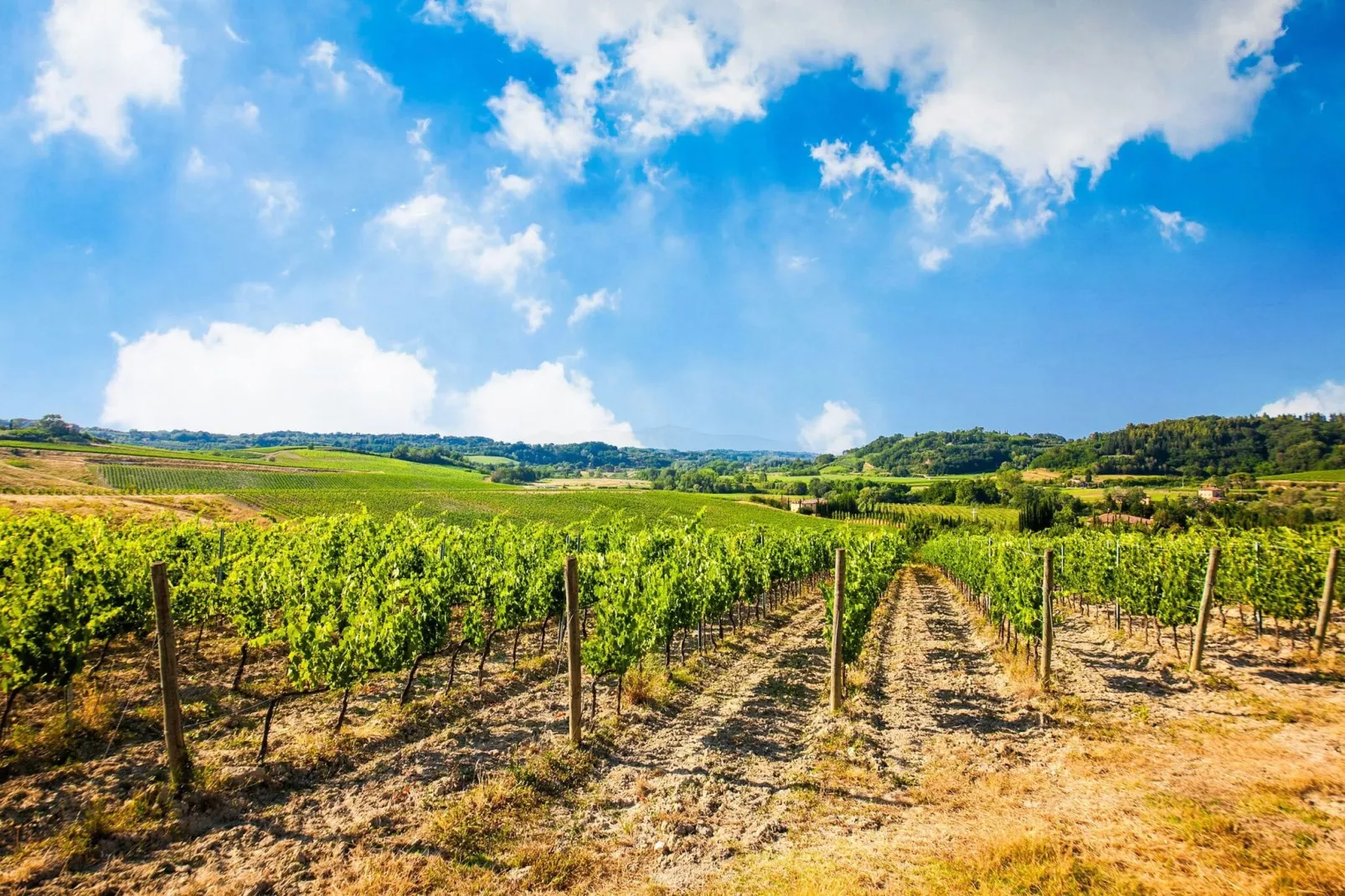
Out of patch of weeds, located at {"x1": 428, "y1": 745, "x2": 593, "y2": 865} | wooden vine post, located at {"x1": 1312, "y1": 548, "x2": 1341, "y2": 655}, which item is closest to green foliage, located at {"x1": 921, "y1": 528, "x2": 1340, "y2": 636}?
wooden vine post, located at {"x1": 1312, "y1": 548, "x2": 1341, "y2": 655}

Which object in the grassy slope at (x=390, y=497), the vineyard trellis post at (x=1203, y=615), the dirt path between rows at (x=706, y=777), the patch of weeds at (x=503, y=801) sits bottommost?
the grassy slope at (x=390, y=497)

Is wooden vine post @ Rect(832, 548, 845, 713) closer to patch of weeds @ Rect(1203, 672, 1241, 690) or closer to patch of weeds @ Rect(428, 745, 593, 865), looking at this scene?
patch of weeds @ Rect(428, 745, 593, 865)

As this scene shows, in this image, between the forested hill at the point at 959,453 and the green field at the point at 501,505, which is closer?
the green field at the point at 501,505

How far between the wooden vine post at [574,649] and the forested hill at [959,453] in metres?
167

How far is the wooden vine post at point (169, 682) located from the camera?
20.7ft

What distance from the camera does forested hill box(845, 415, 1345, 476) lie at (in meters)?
97.3

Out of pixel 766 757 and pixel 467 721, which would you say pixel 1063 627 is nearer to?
pixel 766 757

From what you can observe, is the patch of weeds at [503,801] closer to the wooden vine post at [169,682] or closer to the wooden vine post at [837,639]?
the wooden vine post at [169,682]

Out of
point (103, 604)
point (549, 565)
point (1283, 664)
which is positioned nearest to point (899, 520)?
point (1283, 664)

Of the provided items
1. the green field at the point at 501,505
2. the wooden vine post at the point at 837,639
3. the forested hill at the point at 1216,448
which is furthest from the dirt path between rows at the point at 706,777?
the forested hill at the point at 1216,448

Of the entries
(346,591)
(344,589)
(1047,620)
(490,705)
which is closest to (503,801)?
(490,705)

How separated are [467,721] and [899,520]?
284ft

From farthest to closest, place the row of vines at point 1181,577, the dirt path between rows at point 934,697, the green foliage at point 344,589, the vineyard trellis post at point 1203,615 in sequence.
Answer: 1. the row of vines at point 1181,577
2. the vineyard trellis post at point 1203,615
3. the dirt path between rows at point 934,697
4. the green foliage at point 344,589

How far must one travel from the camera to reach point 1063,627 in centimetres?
1734
